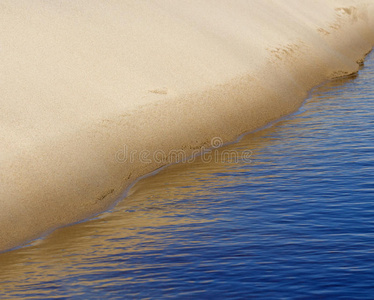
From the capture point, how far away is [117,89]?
79.5ft

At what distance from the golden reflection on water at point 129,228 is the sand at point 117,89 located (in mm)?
577

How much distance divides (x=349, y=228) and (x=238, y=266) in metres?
3.05

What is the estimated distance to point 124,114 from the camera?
74.7ft

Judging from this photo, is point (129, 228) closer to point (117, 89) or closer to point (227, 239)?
point (227, 239)

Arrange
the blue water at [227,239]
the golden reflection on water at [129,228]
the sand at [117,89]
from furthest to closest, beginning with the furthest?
the sand at [117,89] → the golden reflection on water at [129,228] → the blue water at [227,239]

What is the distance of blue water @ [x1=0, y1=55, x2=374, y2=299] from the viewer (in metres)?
13.0

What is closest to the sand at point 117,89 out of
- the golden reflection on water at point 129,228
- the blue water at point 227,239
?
the golden reflection on water at point 129,228

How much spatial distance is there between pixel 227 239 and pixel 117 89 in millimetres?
10410

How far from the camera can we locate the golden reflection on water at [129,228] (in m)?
14.4

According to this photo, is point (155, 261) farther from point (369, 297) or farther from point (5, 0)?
point (5, 0)

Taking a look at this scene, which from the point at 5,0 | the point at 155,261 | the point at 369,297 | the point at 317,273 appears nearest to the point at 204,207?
the point at 155,261

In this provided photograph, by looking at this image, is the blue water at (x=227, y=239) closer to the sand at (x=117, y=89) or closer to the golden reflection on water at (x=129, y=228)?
the golden reflection on water at (x=129, y=228)

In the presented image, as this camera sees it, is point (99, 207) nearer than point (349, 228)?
No

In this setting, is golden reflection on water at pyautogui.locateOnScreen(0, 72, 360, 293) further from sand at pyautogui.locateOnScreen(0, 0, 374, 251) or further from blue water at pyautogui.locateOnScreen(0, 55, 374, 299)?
sand at pyautogui.locateOnScreen(0, 0, 374, 251)
